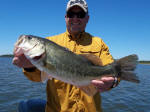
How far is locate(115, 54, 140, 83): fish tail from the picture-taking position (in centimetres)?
332

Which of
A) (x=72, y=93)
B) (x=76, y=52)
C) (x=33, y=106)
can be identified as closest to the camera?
(x=72, y=93)

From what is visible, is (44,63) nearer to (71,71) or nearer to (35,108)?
(71,71)

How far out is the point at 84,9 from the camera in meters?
4.54

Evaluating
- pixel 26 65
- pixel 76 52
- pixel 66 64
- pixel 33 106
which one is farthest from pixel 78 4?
pixel 33 106

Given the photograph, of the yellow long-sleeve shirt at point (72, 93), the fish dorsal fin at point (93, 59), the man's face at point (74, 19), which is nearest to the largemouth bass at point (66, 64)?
the fish dorsal fin at point (93, 59)

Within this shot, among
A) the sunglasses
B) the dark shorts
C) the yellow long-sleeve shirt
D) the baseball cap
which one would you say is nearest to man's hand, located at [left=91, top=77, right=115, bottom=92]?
the yellow long-sleeve shirt

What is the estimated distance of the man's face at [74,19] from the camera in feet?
14.9

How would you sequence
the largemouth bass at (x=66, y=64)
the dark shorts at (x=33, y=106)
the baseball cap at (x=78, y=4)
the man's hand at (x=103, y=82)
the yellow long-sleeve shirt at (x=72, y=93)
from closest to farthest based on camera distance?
1. the largemouth bass at (x=66, y=64)
2. the man's hand at (x=103, y=82)
3. the yellow long-sleeve shirt at (x=72, y=93)
4. the baseball cap at (x=78, y=4)
5. the dark shorts at (x=33, y=106)

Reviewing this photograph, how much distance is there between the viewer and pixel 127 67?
3402 mm

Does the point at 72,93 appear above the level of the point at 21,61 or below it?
below

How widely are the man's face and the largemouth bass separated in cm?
127

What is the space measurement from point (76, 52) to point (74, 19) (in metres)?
0.93

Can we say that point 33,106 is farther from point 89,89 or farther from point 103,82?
point 103,82

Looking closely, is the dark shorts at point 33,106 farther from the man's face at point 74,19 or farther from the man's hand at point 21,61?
the man's face at point 74,19
